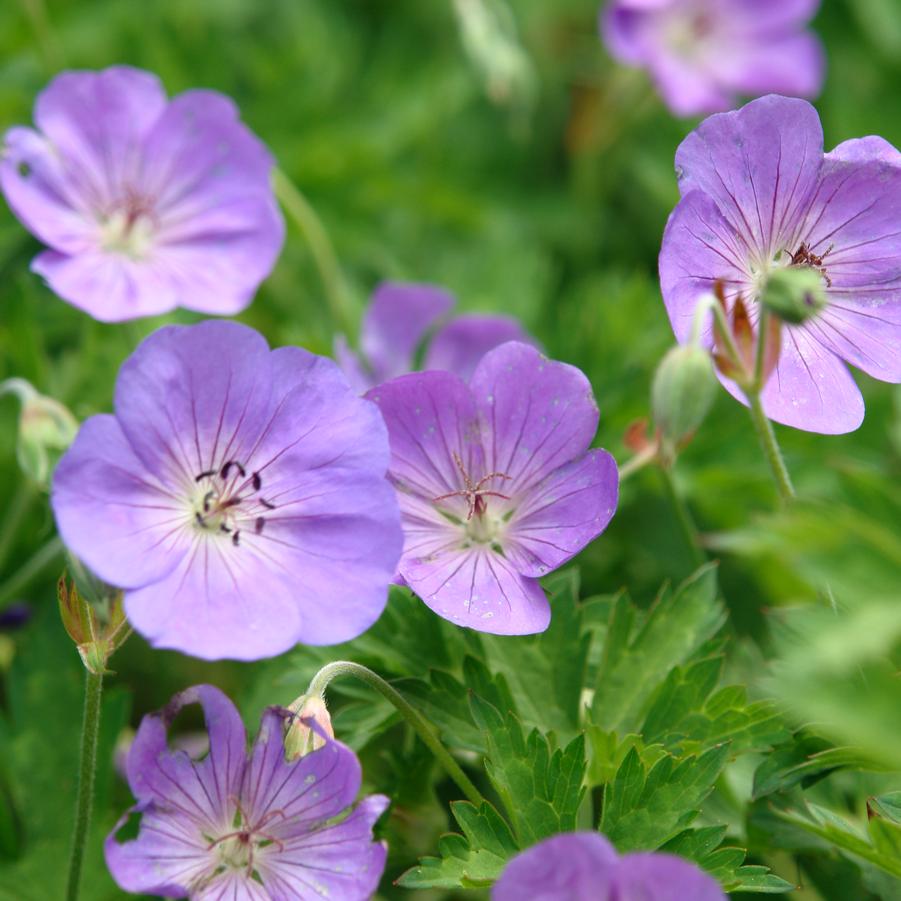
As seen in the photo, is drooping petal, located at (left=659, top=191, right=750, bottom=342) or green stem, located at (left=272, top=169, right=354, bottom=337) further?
green stem, located at (left=272, top=169, right=354, bottom=337)

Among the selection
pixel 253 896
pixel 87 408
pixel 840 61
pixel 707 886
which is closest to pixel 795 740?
pixel 707 886

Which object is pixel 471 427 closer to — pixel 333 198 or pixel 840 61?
pixel 333 198

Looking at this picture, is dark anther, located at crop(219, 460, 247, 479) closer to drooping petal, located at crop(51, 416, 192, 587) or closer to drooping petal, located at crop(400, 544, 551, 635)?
drooping petal, located at crop(51, 416, 192, 587)

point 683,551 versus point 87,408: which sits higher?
point 683,551

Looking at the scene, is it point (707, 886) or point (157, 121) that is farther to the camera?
point (157, 121)

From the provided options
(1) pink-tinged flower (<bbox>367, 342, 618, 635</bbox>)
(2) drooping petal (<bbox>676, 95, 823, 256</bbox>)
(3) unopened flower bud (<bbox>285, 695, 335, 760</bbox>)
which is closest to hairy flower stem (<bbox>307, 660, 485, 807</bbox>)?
(3) unopened flower bud (<bbox>285, 695, 335, 760</bbox>)

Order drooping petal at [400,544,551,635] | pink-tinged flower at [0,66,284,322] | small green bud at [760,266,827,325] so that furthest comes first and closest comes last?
pink-tinged flower at [0,66,284,322]
drooping petal at [400,544,551,635]
small green bud at [760,266,827,325]

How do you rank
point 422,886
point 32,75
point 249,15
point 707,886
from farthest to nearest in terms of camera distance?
point 249,15
point 32,75
point 422,886
point 707,886

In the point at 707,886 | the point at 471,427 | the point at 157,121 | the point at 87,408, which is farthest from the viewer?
the point at 157,121
